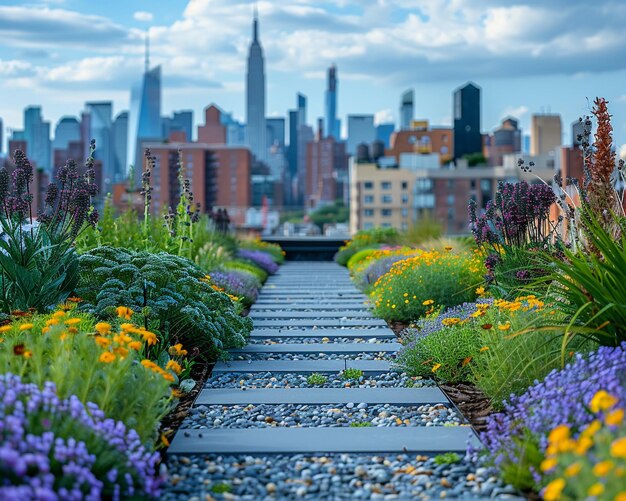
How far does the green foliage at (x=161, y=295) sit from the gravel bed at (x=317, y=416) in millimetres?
1136

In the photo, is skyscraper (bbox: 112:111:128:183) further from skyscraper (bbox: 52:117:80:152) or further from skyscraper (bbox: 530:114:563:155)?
skyscraper (bbox: 530:114:563:155)

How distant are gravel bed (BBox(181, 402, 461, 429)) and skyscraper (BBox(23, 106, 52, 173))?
16722 cm

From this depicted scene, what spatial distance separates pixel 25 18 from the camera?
63.9ft

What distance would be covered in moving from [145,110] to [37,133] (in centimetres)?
2403

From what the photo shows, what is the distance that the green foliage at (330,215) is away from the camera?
334 ft

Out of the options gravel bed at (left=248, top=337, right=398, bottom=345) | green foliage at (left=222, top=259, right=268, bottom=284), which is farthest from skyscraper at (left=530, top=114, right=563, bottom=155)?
gravel bed at (left=248, top=337, right=398, bottom=345)

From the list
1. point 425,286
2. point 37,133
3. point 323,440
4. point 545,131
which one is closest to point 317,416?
point 323,440

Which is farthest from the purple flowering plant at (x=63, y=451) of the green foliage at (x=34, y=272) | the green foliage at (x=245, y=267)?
the green foliage at (x=245, y=267)

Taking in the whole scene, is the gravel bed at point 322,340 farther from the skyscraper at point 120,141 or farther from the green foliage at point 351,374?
the skyscraper at point 120,141

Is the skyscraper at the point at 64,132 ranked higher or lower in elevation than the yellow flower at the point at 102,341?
higher

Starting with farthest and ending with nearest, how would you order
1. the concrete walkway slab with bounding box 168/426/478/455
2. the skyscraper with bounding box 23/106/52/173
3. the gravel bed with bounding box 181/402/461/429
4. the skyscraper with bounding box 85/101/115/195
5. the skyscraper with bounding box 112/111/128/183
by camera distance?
1. the skyscraper with bounding box 85/101/115/195
2. the skyscraper with bounding box 23/106/52/173
3. the skyscraper with bounding box 112/111/128/183
4. the gravel bed with bounding box 181/402/461/429
5. the concrete walkway slab with bounding box 168/426/478/455

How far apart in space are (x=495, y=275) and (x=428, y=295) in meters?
1.04

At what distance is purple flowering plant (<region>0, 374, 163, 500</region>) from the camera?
293 cm

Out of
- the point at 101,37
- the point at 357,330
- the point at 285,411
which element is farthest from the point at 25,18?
the point at 285,411
